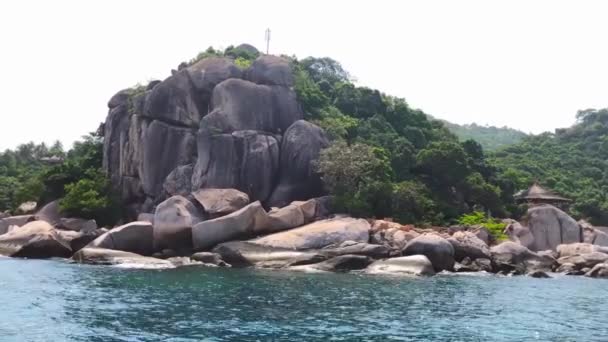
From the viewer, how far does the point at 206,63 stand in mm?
48031

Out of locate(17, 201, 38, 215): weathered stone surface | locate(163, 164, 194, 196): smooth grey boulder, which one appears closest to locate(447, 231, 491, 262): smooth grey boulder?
locate(163, 164, 194, 196): smooth grey boulder

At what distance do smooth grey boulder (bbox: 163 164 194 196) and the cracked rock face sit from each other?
0.07m

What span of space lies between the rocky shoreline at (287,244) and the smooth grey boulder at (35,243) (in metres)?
0.06

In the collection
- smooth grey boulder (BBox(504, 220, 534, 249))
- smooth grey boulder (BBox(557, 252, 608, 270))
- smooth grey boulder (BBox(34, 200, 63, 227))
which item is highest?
smooth grey boulder (BBox(34, 200, 63, 227))

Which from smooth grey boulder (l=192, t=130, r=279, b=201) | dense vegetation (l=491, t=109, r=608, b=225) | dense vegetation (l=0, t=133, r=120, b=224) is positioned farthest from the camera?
dense vegetation (l=491, t=109, r=608, b=225)

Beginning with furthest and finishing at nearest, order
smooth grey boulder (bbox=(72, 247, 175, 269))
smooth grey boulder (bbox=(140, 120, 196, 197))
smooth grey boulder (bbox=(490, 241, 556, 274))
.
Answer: smooth grey boulder (bbox=(140, 120, 196, 197)), smooth grey boulder (bbox=(490, 241, 556, 274)), smooth grey boulder (bbox=(72, 247, 175, 269))

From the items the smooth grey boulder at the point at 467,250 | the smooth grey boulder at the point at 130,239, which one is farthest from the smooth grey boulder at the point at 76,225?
the smooth grey boulder at the point at 467,250

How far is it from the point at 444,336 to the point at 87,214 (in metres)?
33.4

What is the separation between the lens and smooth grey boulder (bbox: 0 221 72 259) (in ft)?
124

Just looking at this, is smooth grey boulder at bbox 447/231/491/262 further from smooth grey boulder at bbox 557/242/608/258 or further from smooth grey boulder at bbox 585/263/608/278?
smooth grey boulder at bbox 557/242/608/258

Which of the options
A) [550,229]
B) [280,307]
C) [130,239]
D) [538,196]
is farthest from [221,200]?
[538,196]

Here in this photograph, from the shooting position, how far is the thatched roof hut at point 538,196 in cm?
5034

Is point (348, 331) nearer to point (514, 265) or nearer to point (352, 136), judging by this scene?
point (514, 265)

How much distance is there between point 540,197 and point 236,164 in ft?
77.5
